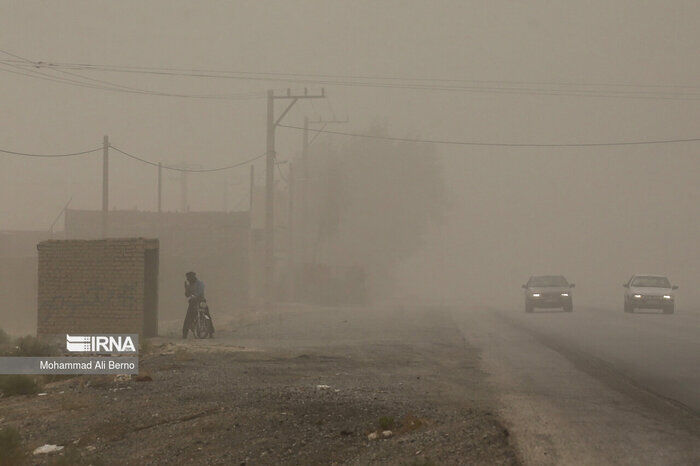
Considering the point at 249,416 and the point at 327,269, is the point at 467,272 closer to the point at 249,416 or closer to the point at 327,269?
the point at 327,269

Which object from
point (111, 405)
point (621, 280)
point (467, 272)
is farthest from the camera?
point (467, 272)

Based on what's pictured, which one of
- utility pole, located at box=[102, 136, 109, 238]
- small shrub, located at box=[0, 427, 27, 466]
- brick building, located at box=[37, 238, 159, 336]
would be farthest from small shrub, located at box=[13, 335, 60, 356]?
utility pole, located at box=[102, 136, 109, 238]

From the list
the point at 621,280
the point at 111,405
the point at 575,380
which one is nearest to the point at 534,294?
the point at 575,380

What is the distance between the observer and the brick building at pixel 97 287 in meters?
24.5

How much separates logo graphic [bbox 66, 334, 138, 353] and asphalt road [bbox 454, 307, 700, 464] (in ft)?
25.2

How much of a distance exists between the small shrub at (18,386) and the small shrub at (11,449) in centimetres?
398

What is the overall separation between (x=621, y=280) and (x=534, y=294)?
108 meters

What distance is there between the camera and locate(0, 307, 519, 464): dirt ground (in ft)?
32.0

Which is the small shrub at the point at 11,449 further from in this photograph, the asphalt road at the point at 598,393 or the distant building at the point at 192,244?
the distant building at the point at 192,244

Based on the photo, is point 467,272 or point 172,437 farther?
point 467,272

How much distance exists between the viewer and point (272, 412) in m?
11.5

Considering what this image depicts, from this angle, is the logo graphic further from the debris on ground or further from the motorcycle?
the debris on ground

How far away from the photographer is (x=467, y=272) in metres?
168

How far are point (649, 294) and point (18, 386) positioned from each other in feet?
114
